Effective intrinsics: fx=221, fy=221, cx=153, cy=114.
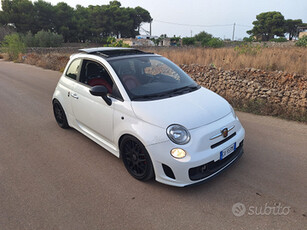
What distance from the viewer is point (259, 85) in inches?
248

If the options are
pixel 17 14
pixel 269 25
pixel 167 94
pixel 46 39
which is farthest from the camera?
pixel 269 25

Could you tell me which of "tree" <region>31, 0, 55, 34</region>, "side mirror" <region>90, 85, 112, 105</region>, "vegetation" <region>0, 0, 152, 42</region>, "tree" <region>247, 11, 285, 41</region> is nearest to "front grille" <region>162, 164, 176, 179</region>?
"side mirror" <region>90, 85, 112, 105</region>

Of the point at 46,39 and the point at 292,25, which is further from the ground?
the point at 292,25

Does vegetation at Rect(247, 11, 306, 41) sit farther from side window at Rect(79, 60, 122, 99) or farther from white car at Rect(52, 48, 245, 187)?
side window at Rect(79, 60, 122, 99)

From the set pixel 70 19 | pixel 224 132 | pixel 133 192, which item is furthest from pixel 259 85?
pixel 70 19

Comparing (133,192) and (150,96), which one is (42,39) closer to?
(150,96)

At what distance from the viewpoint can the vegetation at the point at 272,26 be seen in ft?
250

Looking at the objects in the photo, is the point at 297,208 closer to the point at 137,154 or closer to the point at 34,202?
the point at 137,154

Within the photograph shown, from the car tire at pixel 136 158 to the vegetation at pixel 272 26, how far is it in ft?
276

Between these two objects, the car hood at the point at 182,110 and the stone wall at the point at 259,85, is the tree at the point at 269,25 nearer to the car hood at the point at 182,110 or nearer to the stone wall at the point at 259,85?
the stone wall at the point at 259,85

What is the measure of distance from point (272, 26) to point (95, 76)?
8972cm

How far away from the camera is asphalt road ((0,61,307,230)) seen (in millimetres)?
2426

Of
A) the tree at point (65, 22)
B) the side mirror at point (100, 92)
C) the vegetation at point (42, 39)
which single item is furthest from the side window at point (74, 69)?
the tree at point (65, 22)

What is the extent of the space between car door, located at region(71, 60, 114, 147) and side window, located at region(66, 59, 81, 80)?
0.61ft
